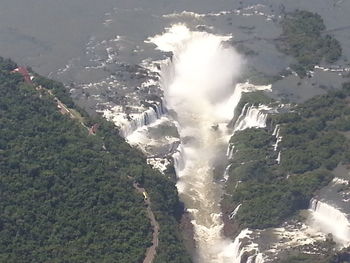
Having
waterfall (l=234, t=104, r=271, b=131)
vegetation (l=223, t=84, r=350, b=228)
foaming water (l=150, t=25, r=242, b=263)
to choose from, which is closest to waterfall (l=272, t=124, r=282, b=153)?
vegetation (l=223, t=84, r=350, b=228)

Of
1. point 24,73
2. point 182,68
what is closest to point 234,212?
point 24,73

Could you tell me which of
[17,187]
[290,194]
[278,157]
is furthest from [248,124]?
[17,187]

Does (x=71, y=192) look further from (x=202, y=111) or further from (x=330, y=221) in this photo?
(x=202, y=111)

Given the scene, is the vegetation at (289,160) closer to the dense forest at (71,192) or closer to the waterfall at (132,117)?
the dense forest at (71,192)

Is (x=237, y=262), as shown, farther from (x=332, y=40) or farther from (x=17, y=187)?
(x=332, y=40)

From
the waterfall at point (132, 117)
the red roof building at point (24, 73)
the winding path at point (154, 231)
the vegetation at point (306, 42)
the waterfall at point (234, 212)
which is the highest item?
the vegetation at point (306, 42)

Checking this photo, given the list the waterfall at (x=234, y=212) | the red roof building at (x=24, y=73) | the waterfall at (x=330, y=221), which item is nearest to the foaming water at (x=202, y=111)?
the waterfall at (x=234, y=212)
